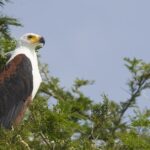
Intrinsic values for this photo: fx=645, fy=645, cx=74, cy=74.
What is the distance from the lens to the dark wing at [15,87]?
902 cm

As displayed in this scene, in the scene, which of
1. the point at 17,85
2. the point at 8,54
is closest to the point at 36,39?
the point at 8,54

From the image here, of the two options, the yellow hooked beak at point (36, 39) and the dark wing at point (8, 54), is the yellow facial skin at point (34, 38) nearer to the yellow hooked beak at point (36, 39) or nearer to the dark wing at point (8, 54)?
the yellow hooked beak at point (36, 39)

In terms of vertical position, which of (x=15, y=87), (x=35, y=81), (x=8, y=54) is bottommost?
(x=15, y=87)

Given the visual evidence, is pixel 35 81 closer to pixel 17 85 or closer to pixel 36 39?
pixel 17 85

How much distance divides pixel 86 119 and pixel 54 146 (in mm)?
3367

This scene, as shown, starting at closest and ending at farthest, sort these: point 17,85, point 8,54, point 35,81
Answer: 1. point 35,81
2. point 17,85
3. point 8,54

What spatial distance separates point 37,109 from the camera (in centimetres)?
692

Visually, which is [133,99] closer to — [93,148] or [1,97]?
[1,97]

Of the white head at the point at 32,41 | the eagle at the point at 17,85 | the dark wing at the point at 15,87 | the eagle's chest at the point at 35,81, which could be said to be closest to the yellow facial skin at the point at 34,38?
the white head at the point at 32,41

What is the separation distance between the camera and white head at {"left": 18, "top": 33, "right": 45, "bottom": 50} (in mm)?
10223

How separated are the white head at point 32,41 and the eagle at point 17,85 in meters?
0.44

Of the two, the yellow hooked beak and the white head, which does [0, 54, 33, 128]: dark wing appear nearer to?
the white head

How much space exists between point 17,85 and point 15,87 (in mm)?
66

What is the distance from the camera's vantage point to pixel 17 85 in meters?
9.44
